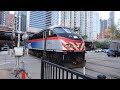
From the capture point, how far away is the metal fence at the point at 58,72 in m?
3.40

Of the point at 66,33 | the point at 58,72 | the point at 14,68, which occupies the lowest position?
the point at 14,68

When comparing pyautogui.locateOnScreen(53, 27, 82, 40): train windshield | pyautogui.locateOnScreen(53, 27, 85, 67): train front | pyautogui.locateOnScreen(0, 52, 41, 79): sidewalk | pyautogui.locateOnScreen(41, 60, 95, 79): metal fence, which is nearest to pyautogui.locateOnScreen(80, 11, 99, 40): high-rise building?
pyautogui.locateOnScreen(0, 52, 41, 79): sidewalk

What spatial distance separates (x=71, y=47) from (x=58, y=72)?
9.34 meters

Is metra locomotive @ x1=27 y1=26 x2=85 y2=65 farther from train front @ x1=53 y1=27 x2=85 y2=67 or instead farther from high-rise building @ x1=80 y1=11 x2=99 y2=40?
high-rise building @ x1=80 y1=11 x2=99 y2=40

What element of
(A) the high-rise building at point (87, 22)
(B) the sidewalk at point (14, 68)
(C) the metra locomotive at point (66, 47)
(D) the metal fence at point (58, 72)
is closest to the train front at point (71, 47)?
(C) the metra locomotive at point (66, 47)

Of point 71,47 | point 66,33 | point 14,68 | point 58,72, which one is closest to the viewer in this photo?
point 58,72

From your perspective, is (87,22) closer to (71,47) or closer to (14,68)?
(71,47)

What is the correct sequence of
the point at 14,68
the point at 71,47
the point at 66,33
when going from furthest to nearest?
the point at 66,33 < the point at 71,47 < the point at 14,68

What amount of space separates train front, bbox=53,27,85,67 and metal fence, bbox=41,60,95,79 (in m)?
8.04

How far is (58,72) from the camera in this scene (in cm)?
444

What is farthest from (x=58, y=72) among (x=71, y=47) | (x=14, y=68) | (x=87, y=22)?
(x=87, y=22)

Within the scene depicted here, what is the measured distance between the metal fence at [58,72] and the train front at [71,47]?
8.04 metres

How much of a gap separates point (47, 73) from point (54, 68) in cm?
60
